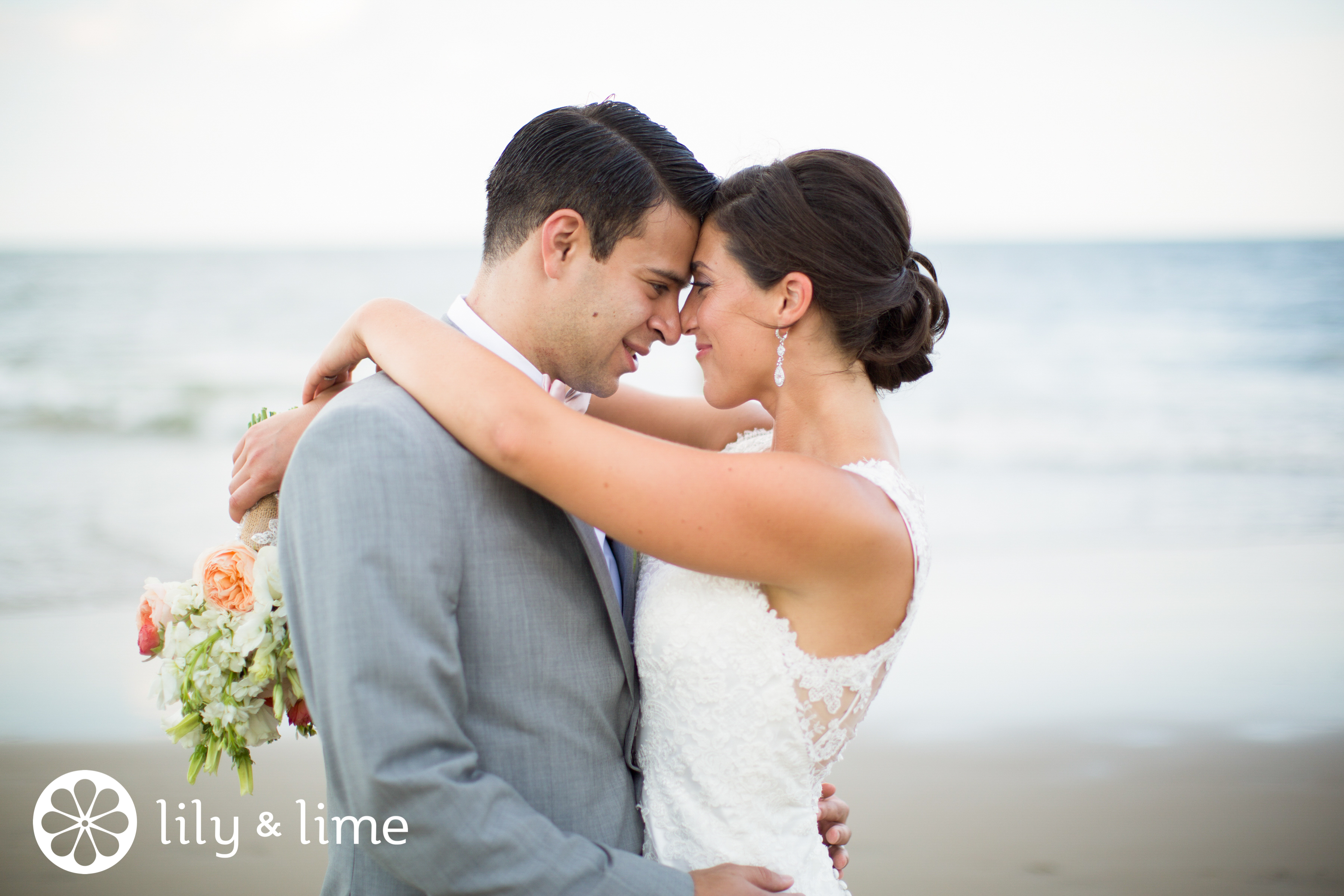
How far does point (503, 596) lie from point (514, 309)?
765 millimetres

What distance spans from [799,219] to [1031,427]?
45.3ft

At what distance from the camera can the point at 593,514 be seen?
176cm

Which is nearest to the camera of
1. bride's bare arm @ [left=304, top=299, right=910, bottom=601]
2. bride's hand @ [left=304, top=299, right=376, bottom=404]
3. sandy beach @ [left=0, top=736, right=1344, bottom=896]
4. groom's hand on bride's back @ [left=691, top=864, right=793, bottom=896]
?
bride's bare arm @ [left=304, top=299, right=910, bottom=601]

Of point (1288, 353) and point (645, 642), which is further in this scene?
point (1288, 353)

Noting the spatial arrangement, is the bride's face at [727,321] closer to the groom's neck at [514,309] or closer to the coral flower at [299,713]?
the groom's neck at [514,309]

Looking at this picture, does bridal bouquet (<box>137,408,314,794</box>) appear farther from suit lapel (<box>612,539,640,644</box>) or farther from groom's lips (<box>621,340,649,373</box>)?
groom's lips (<box>621,340,649,373</box>)

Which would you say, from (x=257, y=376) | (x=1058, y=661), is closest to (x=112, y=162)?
(x=257, y=376)

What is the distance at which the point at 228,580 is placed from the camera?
2.07 metres

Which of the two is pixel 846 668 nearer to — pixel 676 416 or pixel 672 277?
pixel 672 277

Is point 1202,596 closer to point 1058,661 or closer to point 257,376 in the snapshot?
point 1058,661

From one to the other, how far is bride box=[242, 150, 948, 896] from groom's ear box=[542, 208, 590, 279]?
0.36m

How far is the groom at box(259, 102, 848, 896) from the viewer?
1.51 metres

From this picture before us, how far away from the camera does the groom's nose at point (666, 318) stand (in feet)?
7.80

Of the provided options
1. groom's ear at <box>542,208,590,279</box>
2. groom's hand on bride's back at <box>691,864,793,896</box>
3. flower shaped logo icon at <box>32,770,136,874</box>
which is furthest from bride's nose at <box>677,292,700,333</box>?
flower shaped logo icon at <box>32,770,136,874</box>
